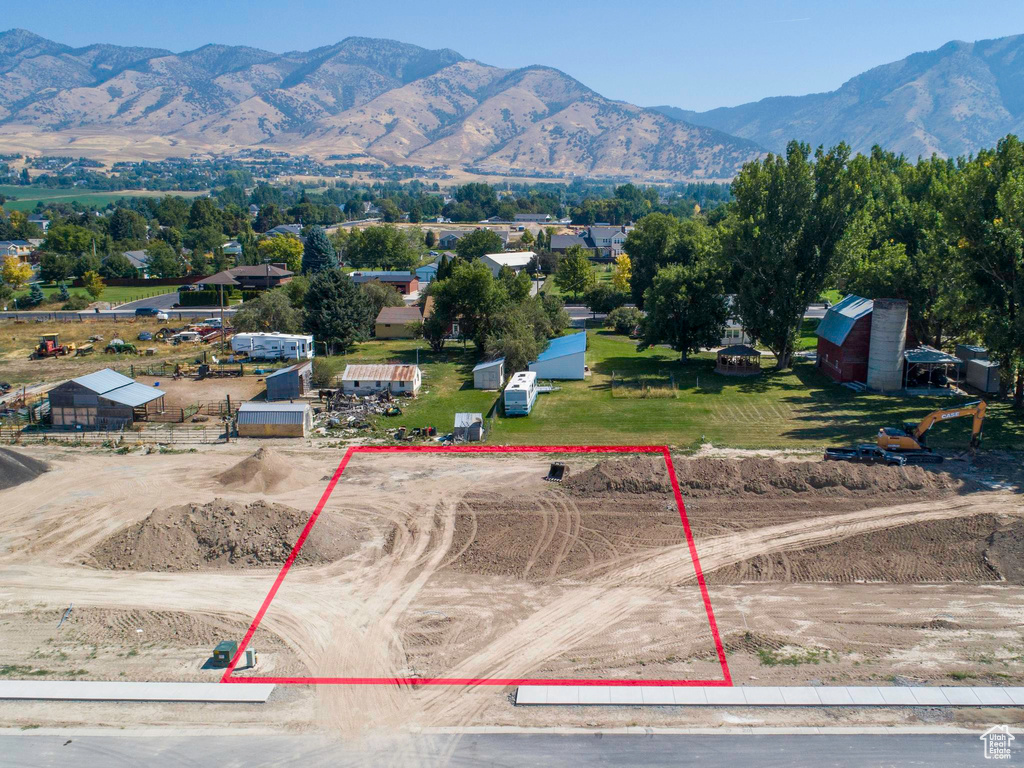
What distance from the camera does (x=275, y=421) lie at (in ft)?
138

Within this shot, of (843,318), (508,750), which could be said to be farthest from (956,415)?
(508,750)

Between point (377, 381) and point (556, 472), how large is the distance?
1779cm

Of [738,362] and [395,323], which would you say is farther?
[395,323]

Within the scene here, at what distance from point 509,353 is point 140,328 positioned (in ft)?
133

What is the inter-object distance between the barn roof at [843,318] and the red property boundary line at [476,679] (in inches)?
754

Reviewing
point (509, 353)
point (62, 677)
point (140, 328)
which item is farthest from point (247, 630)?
point (140, 328)

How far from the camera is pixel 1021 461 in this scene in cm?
3528

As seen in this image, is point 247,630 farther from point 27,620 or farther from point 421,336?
point 421,336

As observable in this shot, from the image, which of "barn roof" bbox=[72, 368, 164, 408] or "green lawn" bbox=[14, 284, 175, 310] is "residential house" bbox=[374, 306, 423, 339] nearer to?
"barn roof" bbox=[72, 368, 164, 408]

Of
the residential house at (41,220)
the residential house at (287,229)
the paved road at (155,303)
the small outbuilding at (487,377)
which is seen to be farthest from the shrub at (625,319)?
the residential house at (41,220)

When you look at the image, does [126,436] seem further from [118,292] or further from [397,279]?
[118,292]

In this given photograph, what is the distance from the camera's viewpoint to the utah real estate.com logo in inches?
690

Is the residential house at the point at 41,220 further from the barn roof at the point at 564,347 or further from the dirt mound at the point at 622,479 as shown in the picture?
the dirt mound at the point at 622,479

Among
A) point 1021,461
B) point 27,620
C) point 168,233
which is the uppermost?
point 168,233
